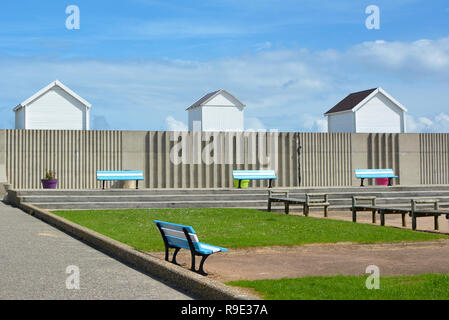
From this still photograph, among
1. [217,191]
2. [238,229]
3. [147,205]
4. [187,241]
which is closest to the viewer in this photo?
[187,241]

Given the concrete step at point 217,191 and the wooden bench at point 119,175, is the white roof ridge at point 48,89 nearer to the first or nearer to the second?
the wooden bench at point 119,175

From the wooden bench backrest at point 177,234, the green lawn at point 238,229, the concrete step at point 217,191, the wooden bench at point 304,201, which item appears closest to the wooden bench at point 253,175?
the concrete step at point 217,191

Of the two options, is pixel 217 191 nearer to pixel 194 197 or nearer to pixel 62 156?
pixel 194 197

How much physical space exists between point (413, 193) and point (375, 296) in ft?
60.0

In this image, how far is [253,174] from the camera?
81.8ft

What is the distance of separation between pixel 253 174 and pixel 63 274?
666 inches

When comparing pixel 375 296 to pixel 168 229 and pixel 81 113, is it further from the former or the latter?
pixel 81 113

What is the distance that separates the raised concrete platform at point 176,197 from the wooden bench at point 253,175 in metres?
1.85

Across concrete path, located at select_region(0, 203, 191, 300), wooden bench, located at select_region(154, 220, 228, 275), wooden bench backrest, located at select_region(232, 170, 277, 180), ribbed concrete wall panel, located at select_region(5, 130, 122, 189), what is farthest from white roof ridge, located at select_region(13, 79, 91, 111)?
wooden bench, located at select_region(154, 220, 228, 275)

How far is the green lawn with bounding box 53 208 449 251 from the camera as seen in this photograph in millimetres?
11859

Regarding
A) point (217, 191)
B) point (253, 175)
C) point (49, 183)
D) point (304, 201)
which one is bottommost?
point (304, 201)

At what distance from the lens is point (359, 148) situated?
2812 centimetres

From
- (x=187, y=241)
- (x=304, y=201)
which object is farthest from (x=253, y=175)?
(x=187, y=241)
